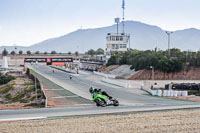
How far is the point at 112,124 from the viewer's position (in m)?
12.7

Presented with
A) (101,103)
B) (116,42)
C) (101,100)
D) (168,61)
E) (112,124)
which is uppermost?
(116,42)

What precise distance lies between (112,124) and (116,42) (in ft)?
327

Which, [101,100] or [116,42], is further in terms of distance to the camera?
[116,42]

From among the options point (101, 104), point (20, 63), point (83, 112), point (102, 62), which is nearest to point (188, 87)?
point (101, 104)

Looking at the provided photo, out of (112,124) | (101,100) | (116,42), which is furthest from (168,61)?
(112,124)

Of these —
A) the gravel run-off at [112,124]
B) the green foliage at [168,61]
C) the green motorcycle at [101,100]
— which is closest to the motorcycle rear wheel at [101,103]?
→ the green motorcycle at [101,100]

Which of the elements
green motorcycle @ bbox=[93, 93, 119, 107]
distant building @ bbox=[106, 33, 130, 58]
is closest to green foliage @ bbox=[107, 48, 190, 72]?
distant building @ bbox=[106, 33, 130, 58]

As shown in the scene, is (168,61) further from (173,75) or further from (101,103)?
(101,103)

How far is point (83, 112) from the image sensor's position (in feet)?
53.5

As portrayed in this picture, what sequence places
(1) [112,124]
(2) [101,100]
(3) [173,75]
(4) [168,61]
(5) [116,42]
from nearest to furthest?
(1) [112,124], (2) [101,100], (3) [173,75], (4) [168,61], (5) [116,42]

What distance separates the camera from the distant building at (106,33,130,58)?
4358 inches

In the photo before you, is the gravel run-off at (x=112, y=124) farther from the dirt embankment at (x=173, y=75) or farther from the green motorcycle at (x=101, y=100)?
the dirt embankment at (x=173, y=75)

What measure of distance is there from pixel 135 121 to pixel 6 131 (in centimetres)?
615

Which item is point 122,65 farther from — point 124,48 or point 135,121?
point 135,121
